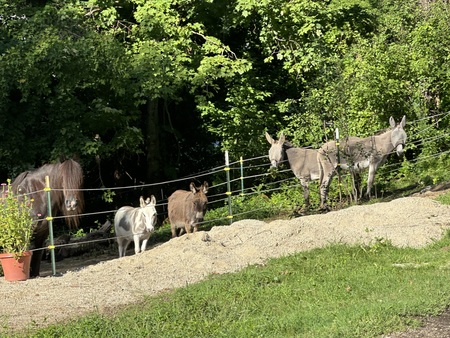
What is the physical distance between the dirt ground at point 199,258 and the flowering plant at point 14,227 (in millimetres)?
637

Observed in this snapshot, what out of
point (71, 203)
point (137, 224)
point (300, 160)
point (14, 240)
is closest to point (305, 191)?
point (300, 160)

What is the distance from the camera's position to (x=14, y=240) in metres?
12.1

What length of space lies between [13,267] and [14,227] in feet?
2.05

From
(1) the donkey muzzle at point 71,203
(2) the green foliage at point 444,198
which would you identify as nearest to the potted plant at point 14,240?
(1) the donkey muzzle at point 71,203

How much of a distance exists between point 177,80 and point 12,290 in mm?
9755

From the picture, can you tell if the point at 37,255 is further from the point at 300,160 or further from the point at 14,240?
the point at 300,160

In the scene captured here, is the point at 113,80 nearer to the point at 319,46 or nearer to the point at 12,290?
the point at 319,46

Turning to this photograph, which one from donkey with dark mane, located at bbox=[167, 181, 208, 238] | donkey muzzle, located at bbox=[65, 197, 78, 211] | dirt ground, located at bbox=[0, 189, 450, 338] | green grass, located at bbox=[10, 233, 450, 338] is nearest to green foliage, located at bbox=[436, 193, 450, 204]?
dirt ground, located at bbox=[0, 189, 450, 338]

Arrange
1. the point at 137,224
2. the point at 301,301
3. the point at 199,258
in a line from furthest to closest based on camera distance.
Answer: the point at 137,224, the point at 199,258, the point at 301,301

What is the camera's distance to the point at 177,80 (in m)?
19.7

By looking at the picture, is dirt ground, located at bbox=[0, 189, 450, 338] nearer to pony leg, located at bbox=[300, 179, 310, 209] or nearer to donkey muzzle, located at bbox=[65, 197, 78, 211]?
donkey muzzle, located at bbox=[65, 197, 78, 211]

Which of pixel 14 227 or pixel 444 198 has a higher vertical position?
pixel 14 227

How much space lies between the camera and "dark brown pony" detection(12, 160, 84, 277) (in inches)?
514

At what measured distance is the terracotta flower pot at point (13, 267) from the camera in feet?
39.4
